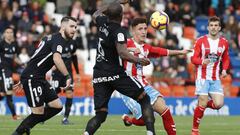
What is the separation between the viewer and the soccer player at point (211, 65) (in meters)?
16.5

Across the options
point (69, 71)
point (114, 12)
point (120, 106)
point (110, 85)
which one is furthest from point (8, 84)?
point (114, 12)

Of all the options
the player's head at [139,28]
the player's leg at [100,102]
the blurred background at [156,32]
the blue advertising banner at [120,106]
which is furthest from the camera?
the blurred background at [156,32]

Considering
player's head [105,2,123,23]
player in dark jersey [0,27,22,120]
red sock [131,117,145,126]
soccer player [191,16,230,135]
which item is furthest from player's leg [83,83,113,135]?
player in dark jersey [0,27,22,120]

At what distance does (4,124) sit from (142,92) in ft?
21.7

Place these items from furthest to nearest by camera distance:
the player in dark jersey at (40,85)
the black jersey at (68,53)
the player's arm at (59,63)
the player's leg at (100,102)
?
the black jersey at (68,53) < the player in dark jersey at (40,85) < the player's arm at (59,63) < the player's leg at (100,102)

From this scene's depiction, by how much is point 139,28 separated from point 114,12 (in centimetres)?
168

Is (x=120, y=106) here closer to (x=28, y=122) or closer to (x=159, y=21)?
(x=159, y=21)

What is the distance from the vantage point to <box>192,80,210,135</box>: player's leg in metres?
16.0

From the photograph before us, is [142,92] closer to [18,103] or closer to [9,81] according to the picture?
[9,81]

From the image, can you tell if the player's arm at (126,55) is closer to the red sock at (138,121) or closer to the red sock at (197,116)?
the red sock at (138,121)

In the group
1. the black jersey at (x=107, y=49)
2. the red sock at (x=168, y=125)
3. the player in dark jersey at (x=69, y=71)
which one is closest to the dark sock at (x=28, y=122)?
the black jersey at (x=107, y=49)

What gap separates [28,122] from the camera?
46.6ft

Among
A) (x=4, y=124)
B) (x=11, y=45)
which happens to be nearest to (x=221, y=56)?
(x=4, y=124)

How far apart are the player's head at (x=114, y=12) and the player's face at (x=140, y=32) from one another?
1.55 m
